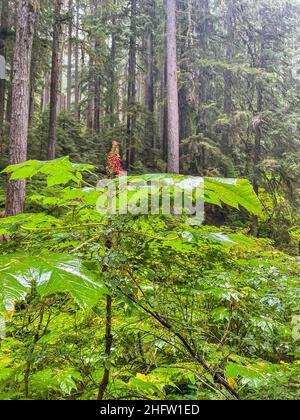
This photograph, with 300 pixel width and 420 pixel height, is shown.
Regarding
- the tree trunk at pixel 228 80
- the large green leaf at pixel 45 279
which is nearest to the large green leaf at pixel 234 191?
the large green leaf at pixel 45 279

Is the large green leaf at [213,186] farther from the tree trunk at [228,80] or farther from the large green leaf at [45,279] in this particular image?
the tree trunk at [228,80]

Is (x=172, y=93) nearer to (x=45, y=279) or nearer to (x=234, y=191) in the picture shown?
(x=234, y=191)

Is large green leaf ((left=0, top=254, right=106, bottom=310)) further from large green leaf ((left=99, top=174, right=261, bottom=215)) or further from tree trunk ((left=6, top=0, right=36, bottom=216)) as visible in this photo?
tree trunk ((left=6, top=0, right=36, bottom=216))

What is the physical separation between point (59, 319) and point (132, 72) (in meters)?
18.3

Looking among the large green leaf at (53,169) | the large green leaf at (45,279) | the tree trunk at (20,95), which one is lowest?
the large green leaf at (45,279)

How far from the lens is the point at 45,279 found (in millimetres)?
744

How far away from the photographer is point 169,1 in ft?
38.8

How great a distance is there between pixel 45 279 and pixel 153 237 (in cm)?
54

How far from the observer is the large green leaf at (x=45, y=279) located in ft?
2.28

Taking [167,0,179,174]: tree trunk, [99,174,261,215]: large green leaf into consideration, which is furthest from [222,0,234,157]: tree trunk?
[99,174,261,215]: large green leaf

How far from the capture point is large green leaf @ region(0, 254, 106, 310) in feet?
2.28

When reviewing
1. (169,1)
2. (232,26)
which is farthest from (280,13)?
(169,1)
